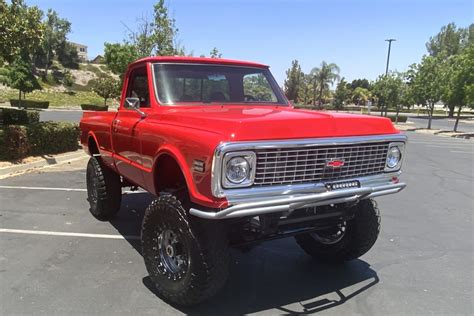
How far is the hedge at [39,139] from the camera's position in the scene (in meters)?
9.78

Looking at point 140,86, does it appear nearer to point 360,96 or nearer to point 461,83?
point 461,83

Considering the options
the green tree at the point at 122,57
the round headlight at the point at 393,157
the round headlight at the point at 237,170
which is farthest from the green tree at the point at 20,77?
the round headlight at the point at 237,170

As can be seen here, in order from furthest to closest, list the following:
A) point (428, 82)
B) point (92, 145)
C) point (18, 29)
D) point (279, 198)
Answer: point (428, 82)
point (18, 29)
point (92, 145)
point (279, 198)

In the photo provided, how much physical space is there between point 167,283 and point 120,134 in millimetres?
2014

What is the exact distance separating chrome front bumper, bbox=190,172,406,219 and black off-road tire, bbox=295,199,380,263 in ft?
2.70

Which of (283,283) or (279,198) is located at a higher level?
(279,198)

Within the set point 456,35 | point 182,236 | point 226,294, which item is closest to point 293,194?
point 182,236

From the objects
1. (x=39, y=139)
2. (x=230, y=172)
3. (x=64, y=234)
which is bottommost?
(x=64, y=234)

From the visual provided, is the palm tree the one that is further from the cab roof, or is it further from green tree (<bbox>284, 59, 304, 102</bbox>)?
the cab roof

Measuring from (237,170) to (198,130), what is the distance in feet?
1.66

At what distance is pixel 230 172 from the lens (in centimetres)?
318

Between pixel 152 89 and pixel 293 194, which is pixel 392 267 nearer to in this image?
pixel 293 194

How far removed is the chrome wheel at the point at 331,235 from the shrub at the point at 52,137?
8025mm

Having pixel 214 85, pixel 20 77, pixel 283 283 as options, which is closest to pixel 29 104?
pixel 20 77
